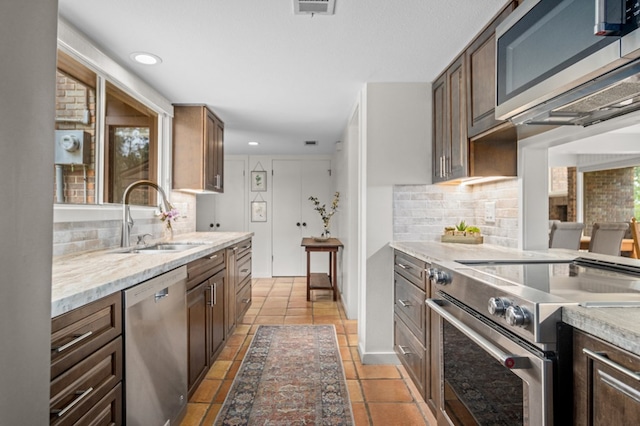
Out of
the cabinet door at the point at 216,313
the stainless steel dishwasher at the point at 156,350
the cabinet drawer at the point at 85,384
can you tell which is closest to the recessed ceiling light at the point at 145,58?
the stainless steel dishwasher at the point at 156,350

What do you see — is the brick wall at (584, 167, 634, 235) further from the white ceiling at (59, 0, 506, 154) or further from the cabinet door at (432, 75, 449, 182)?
the white ceiling at (59, 0, 506, 154)

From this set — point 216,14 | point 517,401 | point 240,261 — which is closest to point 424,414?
point 517,401

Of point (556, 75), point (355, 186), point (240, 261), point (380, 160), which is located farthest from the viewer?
point (355, 186)

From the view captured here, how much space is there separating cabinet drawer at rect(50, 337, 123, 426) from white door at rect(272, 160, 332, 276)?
5.16 meters

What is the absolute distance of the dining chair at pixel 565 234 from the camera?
7.57 ft

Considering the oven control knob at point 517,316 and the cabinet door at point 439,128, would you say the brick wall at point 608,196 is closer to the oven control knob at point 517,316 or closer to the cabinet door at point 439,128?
the cabinet door at point 439,128

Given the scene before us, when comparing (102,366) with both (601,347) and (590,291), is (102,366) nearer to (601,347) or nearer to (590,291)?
(601,347)

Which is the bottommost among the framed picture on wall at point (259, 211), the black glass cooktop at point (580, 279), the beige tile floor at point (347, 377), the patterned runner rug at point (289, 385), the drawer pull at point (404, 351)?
the beige tile floor at point (347, 377)

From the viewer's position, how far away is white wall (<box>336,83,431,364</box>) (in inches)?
114

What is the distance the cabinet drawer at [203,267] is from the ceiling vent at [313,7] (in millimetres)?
1512

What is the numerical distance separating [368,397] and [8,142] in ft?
7.51

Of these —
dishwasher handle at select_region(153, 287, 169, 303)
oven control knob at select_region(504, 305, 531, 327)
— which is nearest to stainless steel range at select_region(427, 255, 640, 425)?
oven control knob at select_region(504, 305, 531, 327)

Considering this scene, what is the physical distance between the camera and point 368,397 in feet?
7.66

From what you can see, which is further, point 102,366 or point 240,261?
point 240,261
